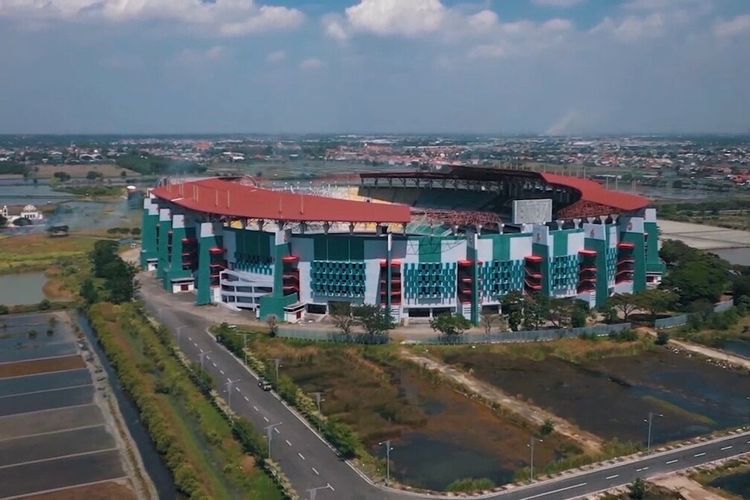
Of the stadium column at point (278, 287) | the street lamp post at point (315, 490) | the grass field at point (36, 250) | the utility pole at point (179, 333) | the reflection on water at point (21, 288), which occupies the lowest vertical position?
the street lamp post at point (315, 490)

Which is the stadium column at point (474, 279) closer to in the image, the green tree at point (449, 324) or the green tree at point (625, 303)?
the green tree at point (449, 324)

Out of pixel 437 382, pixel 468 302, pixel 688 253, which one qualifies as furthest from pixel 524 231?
pixel 688 253

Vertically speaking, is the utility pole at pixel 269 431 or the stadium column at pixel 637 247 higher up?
the stadium column at pixel 637 247

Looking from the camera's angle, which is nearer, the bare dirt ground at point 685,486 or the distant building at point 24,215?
the bare dirt ground at point 685,486

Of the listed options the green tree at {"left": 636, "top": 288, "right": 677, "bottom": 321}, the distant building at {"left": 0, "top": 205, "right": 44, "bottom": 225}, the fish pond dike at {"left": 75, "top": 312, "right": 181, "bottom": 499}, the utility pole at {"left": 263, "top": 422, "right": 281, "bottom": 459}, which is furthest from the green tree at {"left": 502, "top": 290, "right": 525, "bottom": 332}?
the distant building at {"left": 0, "top": 205, "right": 44, "bottom": 225}

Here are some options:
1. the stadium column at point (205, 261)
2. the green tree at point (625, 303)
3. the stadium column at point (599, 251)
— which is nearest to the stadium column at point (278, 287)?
the stadium column at point (205, 261)

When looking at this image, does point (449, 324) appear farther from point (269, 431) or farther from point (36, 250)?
point (36, 250)

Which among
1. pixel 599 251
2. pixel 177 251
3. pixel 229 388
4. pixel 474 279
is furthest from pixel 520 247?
pixel 177 251

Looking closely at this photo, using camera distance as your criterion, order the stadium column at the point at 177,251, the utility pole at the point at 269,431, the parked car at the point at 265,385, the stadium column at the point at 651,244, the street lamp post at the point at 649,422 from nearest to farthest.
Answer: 1. the utility pole at the point at 269,431
2. the street lamp post at the point at 649,422
3. the parked car at the point at 265,385
4. the stadium column at the point at 177,251
5. the stadium column at the point at 651,244
